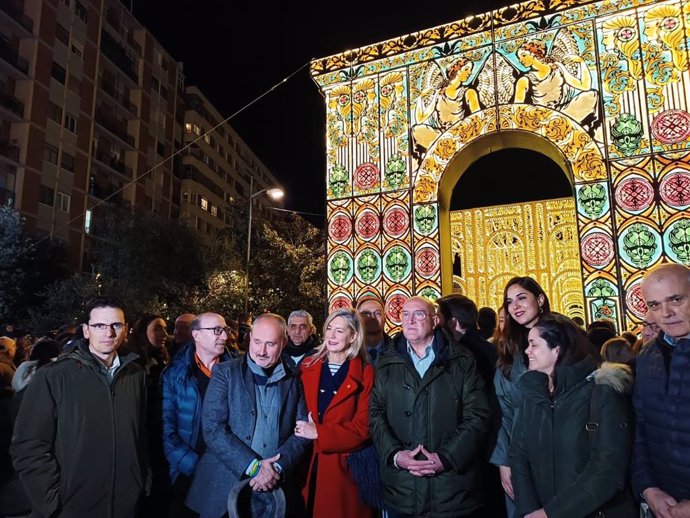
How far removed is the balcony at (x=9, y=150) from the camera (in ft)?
76.3

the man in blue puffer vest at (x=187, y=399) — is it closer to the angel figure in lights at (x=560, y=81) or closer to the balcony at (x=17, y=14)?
the angel figure in lights at (x=560, y=81)

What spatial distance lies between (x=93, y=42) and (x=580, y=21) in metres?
28.6

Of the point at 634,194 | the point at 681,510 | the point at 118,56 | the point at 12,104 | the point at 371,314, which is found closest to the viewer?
the point at 681,510

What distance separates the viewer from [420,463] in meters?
2.96

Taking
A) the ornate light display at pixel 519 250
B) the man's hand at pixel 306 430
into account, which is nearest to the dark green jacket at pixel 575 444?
the man's hand at pixel 306 430

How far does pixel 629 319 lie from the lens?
805cm

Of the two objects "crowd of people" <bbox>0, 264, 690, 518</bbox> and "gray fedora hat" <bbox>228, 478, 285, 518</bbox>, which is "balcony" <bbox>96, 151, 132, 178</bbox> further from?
"gray fedora hat" <bbox>228, 478, 285, 518</bbox>

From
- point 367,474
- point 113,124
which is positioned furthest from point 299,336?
point 113,124

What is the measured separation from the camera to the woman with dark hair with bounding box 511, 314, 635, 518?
8.25ft

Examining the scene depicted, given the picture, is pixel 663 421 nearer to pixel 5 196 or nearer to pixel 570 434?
pixel 570 434

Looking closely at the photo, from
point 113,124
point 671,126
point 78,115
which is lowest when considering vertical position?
point 671,126

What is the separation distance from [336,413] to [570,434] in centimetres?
136

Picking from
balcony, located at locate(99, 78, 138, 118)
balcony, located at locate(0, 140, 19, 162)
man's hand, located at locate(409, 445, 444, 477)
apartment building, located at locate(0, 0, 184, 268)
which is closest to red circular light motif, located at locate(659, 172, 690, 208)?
man's hand, located at locate(409, 445, 444, 477)

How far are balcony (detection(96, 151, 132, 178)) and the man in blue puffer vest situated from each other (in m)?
30.0
